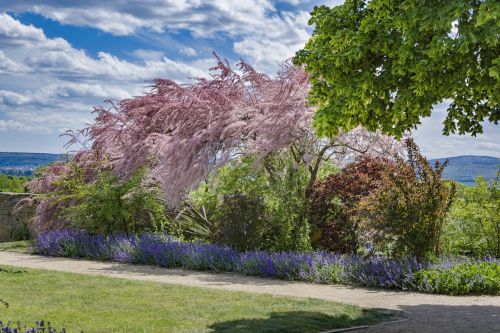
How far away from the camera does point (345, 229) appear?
13.6m

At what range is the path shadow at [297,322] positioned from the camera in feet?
25.5

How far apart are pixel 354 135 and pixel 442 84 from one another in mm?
7682

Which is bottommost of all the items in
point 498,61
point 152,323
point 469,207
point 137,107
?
point 152,323

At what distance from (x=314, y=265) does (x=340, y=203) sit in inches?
92.3

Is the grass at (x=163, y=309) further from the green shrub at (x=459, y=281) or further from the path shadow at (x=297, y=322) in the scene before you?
the green shrub at (x=459, y=281)

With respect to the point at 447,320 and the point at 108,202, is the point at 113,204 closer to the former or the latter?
the point at 108,202

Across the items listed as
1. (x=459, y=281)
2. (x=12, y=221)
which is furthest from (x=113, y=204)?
(x=459, y=281)

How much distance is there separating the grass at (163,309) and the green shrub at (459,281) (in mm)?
2096

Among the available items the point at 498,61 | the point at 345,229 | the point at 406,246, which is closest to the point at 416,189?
the point at 406,246

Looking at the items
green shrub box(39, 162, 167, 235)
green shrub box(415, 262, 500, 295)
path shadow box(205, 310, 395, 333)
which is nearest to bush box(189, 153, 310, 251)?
green shrub box(39, 162, 167, 235)

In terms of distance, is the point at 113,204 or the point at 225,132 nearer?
the point at 225,132

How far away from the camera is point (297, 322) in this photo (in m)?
8.12

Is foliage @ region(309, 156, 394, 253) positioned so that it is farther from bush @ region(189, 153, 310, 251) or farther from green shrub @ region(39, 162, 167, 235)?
green shrub @ region(39, 162, 167, 235)

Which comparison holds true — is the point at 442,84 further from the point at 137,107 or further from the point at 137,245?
the point at 137,107
